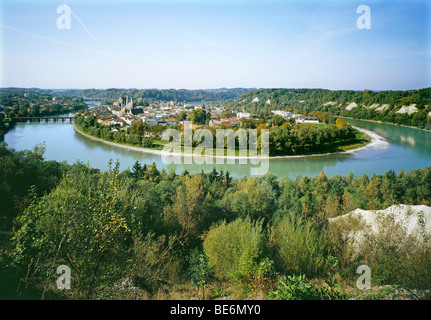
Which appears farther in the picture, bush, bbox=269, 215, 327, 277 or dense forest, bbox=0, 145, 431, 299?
bush, bbox=269, 215, 327, 277

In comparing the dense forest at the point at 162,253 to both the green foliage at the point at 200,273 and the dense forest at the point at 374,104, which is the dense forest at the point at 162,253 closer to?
the green foliage at the point at 200,273

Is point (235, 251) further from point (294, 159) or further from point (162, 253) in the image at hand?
point (294, 159)

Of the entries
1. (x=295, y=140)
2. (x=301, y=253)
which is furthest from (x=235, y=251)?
(x=295, y=140)

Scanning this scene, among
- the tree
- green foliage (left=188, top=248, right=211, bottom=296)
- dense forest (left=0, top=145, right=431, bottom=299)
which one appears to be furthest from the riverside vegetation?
green foliage (left=188, top=248, right=211, bottom=296)

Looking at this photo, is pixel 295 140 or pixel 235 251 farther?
pixel 295 140

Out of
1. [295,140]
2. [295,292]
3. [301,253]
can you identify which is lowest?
[301,253]

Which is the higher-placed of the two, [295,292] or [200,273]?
[295,292]

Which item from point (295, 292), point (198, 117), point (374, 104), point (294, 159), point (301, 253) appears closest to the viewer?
point (295, 292)

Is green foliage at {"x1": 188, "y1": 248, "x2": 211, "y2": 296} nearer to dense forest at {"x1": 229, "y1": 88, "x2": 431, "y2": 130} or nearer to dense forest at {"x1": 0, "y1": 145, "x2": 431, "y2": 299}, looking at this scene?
dense forest at {"x1": 0, "y1": 145, "x2": 431, "y2": 299}

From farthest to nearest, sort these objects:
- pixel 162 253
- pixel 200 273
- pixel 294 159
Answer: pixel 294 159, pixel 162 253, pixel 200 273

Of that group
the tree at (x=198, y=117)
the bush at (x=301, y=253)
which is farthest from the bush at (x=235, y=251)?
the tree at (x=198, y=117)
